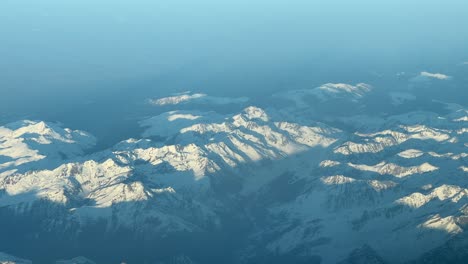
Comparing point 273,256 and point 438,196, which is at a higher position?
point 438,196

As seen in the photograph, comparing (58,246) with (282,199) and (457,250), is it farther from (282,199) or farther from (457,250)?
(457,250)

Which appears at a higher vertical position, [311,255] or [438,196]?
[438,196]

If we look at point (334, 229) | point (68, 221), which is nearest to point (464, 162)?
point (334, 229)

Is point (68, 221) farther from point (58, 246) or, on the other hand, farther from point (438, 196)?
point (438, 196)

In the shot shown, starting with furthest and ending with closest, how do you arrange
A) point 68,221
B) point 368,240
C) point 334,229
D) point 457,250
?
point 68,221 → point 334,229 → point 368,240 → point 457,250

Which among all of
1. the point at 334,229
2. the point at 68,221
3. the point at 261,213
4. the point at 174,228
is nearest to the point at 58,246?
the point at 68,221

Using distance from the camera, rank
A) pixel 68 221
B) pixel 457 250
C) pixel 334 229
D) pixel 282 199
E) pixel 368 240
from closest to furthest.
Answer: pixel 457 250 < pixel 368 240 < pixel 334 229 < pixel 68 221 < pixel 282 199

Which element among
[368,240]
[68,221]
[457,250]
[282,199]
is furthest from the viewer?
[282,199]

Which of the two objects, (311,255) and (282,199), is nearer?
(311,255)

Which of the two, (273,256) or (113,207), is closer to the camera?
(273,256)
